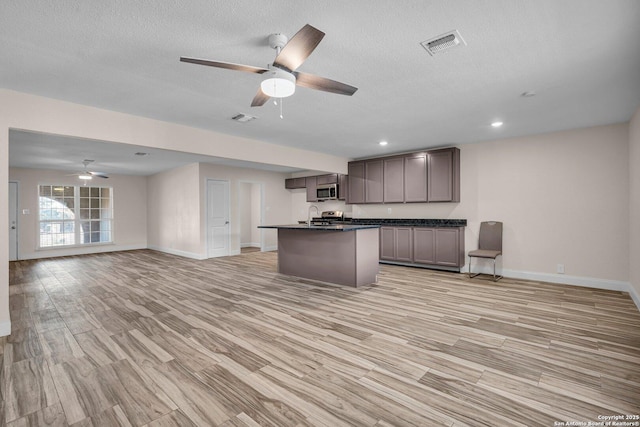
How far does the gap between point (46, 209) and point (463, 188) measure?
10679 millimetres

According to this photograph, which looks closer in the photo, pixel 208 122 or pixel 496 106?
pixel 496 106

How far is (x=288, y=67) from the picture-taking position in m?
2.10

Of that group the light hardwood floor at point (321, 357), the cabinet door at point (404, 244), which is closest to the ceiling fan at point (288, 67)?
the light hardwood floor at point (321, 357)

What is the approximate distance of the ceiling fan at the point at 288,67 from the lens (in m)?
1.81

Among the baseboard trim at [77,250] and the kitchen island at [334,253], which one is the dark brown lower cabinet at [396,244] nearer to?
the kitchen island at [334,253]

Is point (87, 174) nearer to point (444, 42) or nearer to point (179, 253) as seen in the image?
point (179, 253)

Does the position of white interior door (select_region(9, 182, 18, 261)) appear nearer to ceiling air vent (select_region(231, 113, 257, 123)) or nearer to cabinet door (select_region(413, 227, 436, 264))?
ceiling air vent (select_region(231, 113, 257, 123))

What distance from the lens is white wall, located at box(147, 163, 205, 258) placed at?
25.2 feet

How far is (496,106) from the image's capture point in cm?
368

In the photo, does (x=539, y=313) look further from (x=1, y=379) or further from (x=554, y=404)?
(x=1, y=379)

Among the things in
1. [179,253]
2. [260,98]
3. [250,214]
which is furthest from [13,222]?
[260,98]

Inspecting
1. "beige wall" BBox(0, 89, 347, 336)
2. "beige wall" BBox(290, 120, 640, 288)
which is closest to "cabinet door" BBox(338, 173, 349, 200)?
"beige wall" BBox(0, 89, 347, 336)

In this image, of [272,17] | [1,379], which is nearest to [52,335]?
[1,379]

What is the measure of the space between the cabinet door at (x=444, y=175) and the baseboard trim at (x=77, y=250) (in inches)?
364
